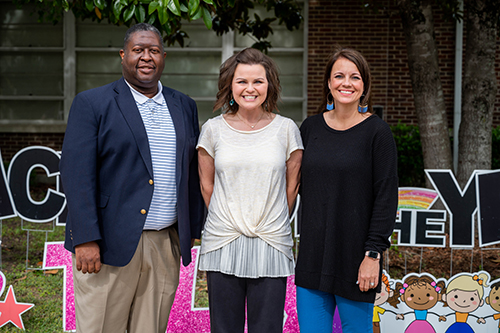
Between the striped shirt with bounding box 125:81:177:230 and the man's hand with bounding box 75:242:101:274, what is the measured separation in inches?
10.8

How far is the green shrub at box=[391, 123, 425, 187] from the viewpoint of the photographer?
27.2 feet

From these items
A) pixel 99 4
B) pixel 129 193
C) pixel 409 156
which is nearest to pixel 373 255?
pixel 129 193

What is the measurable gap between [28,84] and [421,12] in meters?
8.05

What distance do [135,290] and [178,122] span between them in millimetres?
918

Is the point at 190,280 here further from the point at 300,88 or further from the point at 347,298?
the point at 300,88

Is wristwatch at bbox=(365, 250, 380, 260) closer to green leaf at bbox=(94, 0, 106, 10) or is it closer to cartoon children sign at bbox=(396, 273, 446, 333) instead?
cartoon children sign at bbox=(396, 273, 446, 333)

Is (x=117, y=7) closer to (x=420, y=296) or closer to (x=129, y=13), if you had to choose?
(x=129, y=13)

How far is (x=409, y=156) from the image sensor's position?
27.4 ft

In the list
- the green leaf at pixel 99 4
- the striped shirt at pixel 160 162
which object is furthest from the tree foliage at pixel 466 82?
the striped shirt at pixel 160 162

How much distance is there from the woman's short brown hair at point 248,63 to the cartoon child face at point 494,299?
2.17 metres

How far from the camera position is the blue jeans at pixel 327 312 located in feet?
7.89

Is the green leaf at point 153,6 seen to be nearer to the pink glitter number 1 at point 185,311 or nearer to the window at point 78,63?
the pink glitter number 1 at point 185,311

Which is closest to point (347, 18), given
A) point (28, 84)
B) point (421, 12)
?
point (421, 12)

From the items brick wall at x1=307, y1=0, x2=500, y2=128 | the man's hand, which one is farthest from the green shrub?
the man's hand
